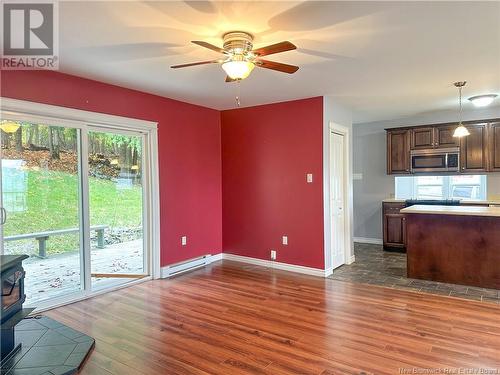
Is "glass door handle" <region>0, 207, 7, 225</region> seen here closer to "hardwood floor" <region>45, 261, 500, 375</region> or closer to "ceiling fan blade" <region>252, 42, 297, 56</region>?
"hardwood floor" <region>45, 261, 500, 375</region>

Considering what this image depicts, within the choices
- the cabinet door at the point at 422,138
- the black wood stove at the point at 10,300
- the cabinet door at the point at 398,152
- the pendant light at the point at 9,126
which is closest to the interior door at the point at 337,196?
the cabinet door at the point at 398,152

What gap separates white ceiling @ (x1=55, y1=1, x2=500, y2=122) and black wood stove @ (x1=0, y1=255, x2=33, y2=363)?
6.02 ft

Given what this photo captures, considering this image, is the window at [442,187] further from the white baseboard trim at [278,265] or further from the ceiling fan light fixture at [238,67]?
the ceiling fan light fixture at [238,67]

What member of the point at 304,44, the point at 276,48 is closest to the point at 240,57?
the point at 276,48

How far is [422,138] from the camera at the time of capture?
19.6ft

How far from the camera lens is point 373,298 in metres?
3.75

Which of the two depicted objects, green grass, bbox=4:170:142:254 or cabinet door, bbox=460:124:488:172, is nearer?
green grass, bbox=4:170:142:254

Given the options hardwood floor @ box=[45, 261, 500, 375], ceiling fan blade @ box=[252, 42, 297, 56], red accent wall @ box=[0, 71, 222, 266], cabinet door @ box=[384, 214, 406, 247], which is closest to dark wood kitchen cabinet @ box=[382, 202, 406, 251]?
cabinet door @ box=[384, 214, 406, 247]

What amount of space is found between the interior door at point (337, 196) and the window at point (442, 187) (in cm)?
218

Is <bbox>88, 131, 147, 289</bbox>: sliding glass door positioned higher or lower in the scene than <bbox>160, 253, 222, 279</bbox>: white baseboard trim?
higher

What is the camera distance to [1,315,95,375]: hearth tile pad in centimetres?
Result: 234

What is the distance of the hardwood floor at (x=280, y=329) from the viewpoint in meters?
2.44

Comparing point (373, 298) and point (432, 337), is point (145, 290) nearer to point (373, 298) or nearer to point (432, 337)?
point (373, 298)

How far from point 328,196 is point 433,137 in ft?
8.86
